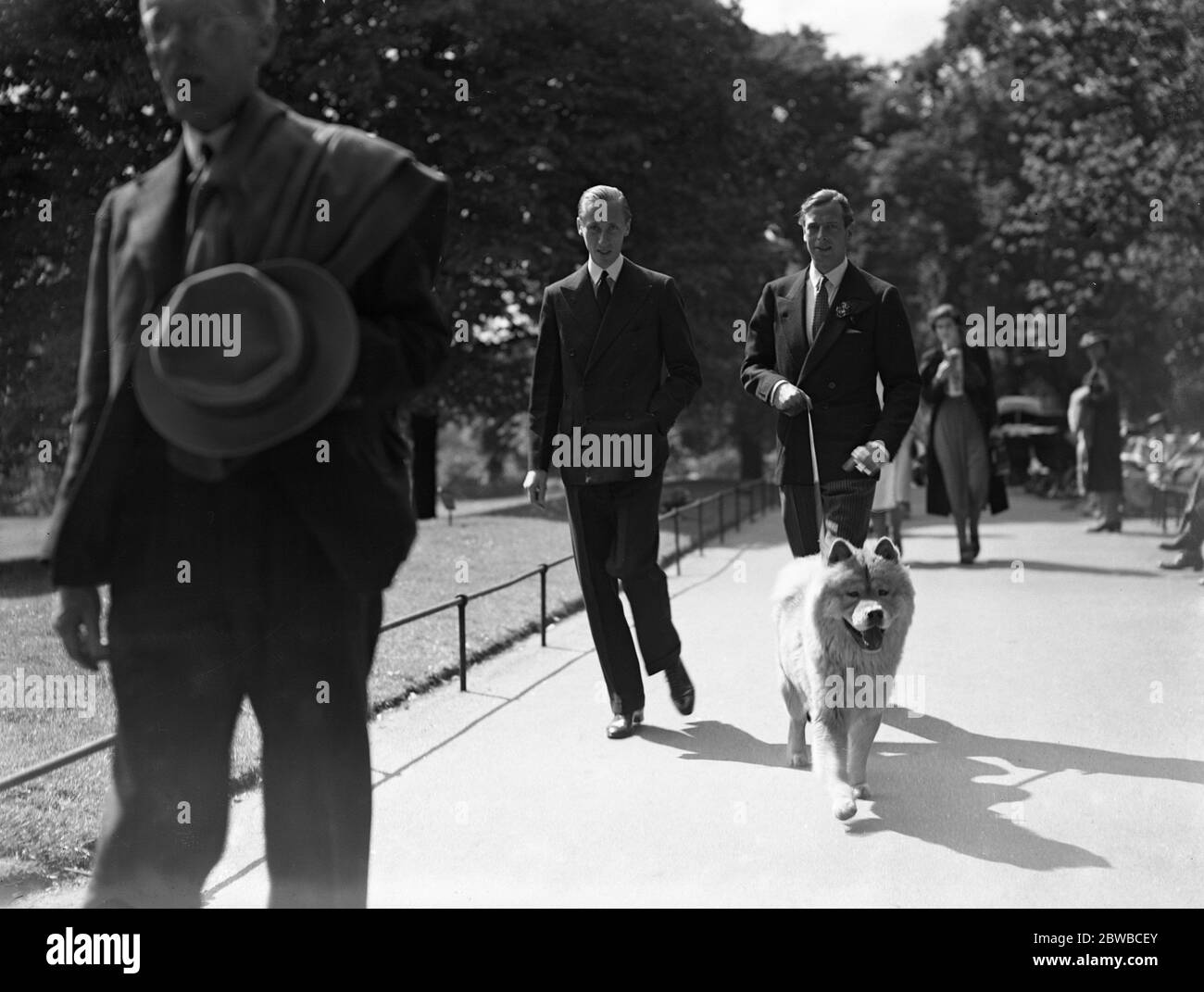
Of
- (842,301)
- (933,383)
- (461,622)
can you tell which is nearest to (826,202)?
(842,301)

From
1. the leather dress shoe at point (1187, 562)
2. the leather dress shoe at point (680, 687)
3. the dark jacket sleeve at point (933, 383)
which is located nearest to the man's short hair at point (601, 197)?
the leather dress shoe at point (680, 687)

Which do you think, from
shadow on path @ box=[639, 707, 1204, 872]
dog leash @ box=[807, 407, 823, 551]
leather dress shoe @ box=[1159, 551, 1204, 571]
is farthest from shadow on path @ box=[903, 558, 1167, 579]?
dog leash @ box=[807, 407, 823, 551]

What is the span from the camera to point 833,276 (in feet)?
22.2

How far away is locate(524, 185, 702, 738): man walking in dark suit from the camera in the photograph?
22.3 ft

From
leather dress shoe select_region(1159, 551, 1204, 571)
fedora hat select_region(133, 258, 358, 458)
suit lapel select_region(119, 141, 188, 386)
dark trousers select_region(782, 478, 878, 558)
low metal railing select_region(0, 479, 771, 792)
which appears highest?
suit lapel select_region(119, 141, 188, 386)

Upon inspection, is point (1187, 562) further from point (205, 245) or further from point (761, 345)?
point (205, 245)

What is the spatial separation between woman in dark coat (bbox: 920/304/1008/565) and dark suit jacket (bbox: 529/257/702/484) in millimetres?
8064

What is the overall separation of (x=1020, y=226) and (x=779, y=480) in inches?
825

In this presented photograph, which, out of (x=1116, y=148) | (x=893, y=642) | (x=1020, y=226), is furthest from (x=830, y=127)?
(x=893, y=642)

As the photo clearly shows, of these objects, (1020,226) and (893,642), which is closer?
(893,642)

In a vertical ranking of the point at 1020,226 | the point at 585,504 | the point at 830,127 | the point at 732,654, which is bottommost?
the point at 732,654

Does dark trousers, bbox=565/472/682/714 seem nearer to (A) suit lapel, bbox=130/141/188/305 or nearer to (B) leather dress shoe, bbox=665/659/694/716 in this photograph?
(B) leather dress shoe, bbox=665/659/694/716
